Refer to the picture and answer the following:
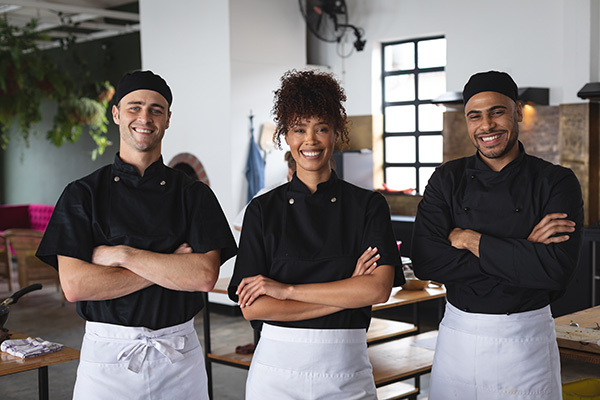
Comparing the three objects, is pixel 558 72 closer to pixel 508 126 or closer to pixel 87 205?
pixel 508 126

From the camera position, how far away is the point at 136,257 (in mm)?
2537

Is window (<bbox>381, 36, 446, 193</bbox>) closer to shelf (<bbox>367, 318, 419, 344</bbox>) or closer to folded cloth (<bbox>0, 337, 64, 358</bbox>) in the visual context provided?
shelf (<bbox>367, 318, 419, 344</bbox>)

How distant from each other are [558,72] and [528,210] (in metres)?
4.30

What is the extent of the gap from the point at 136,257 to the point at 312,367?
725mm

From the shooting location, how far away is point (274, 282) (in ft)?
7.82

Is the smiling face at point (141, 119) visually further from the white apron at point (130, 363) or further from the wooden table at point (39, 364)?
the wooden table at point (39, 364)

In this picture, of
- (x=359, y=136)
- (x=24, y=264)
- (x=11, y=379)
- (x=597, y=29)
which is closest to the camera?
(x=11, y=379)

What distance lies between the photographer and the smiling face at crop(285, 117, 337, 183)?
7.94 feet

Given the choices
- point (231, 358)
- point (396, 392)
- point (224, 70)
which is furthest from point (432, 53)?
point (231, 358)

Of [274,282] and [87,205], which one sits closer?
[274,282]

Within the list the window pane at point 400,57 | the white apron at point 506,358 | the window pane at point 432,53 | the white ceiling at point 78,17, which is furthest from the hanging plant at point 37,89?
the white apron at point 506,358

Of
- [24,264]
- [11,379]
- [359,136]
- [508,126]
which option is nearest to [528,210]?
[508,126]

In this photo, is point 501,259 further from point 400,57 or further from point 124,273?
point 400,57

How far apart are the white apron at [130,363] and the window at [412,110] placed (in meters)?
5.39
